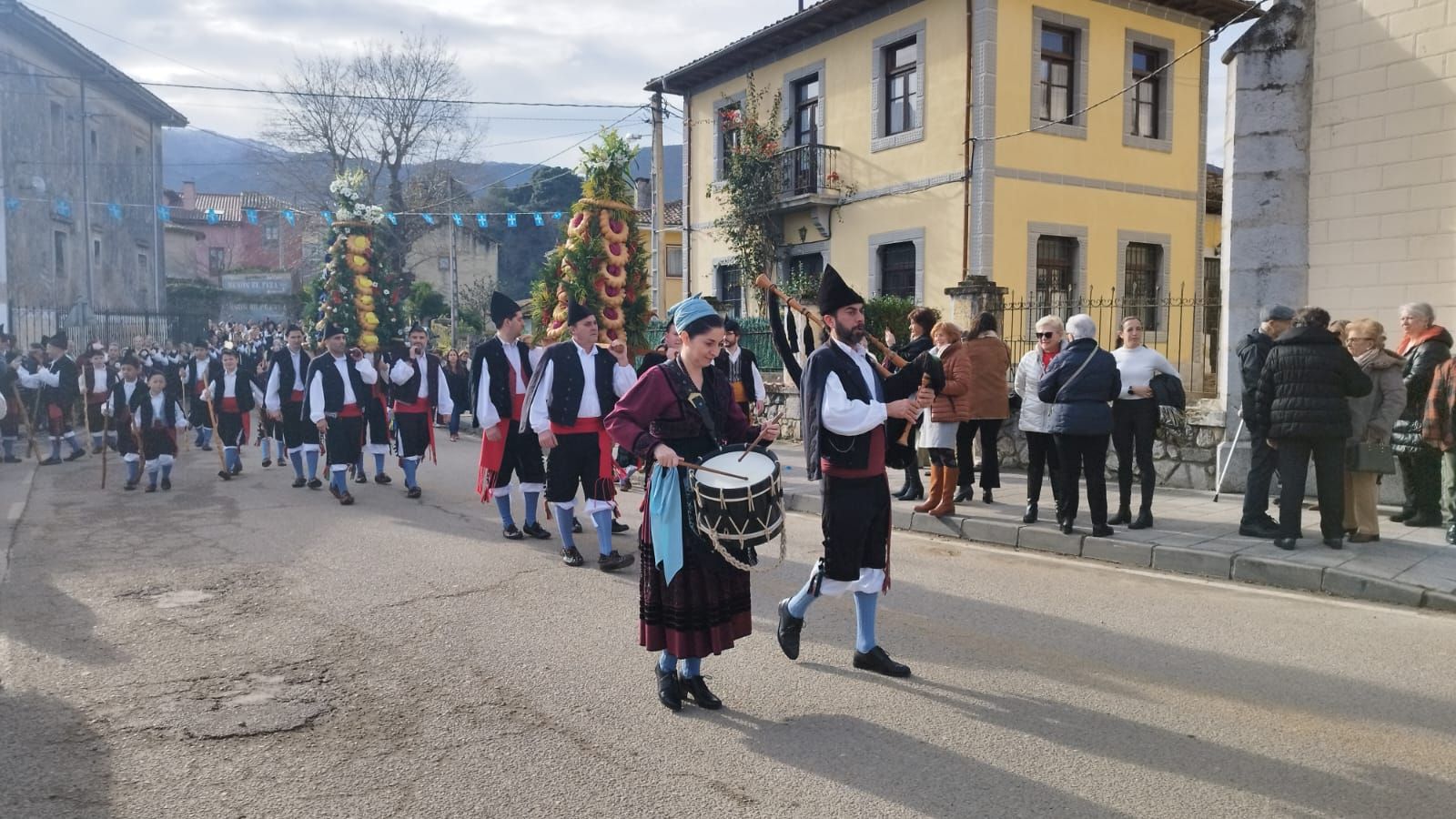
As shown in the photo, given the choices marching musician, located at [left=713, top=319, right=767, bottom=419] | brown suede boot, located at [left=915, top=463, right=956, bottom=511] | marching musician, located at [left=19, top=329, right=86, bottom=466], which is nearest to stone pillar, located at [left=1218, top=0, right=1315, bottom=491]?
brown suede boot, located at [left=915, top=463, right=956, bottom=511]

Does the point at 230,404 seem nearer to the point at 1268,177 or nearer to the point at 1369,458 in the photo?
the point at 1268,177

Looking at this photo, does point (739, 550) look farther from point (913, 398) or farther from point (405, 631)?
point (405, 631)

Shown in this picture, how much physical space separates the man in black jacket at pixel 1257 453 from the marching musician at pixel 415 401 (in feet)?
27.6

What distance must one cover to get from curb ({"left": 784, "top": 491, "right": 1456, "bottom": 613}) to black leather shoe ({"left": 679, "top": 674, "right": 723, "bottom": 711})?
8.15 feet

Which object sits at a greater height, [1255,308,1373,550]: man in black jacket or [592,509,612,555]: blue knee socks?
[1255,308,1373,550]: man in black jacket

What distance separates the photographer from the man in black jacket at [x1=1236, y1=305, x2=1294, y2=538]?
795cm

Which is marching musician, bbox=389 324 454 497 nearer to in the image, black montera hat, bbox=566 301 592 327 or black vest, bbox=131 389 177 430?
black vest, bbox=131 389 177 430

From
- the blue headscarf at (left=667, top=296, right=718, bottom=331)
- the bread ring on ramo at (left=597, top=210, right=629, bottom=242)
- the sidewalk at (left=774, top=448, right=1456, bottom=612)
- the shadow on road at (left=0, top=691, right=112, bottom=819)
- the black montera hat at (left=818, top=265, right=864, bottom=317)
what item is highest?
the bread ring on ramo at (left=597, top=210, right=629, bottom=242)

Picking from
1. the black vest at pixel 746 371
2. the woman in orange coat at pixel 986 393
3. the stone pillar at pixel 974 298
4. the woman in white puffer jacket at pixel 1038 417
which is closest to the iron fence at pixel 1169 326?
the stone pillar at pixel 974 298

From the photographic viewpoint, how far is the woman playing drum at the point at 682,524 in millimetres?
4590

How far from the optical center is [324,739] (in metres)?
4.23

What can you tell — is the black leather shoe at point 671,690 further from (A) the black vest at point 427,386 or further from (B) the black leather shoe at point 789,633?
(A) the black vest at point 427,386

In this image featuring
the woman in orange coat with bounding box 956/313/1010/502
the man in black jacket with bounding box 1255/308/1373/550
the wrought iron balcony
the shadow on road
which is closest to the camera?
the shadow on road

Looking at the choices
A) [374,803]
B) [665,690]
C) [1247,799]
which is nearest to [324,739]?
[374,803]
